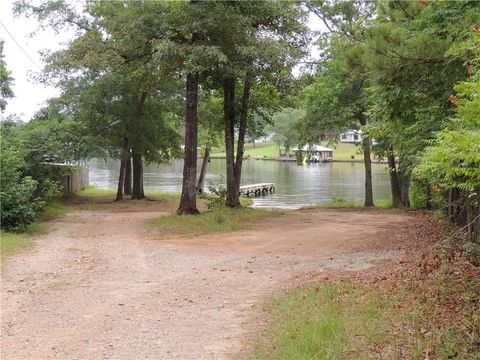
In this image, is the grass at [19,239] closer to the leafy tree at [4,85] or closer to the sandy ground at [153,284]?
the sandy ground at [153,284]

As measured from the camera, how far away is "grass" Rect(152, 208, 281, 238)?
14.8 metres

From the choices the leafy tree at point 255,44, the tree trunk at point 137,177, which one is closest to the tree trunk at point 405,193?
the leafy tree at point 255,44

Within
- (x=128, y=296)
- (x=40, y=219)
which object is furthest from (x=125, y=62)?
(x=128, y=296)

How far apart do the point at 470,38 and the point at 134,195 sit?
23.9 m

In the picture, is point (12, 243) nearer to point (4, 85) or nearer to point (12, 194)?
point (12, 194)

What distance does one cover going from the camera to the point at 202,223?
15.8 m

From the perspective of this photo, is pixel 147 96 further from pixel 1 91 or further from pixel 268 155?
pixel 268 155

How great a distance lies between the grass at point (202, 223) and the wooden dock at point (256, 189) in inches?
860

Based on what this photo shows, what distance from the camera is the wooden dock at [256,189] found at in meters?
40.6

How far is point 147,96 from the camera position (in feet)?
87.5

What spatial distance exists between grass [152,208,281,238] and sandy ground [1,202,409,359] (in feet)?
2.06

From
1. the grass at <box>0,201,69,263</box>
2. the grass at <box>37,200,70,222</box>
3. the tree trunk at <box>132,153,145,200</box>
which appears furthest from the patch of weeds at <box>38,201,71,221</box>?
the tree trunk at <box>132,153,145,200</box>

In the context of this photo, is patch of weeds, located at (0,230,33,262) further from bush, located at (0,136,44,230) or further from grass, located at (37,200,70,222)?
grass, located at (37,200,70,222)

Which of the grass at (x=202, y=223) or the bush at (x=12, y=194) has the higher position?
the bush at (x=12, y=194)
